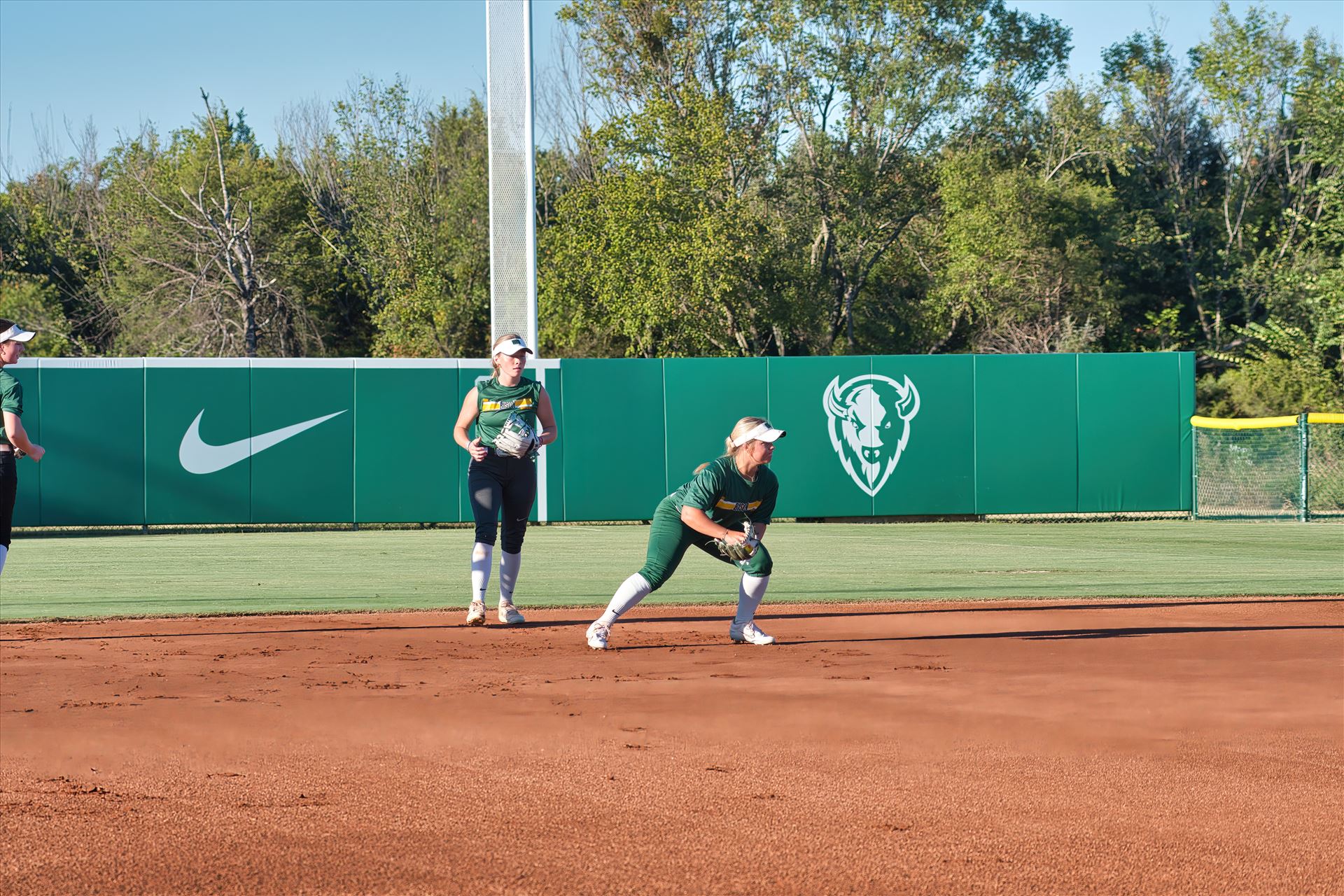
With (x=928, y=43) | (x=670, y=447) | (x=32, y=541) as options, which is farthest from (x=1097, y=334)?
(x=32, y=541)

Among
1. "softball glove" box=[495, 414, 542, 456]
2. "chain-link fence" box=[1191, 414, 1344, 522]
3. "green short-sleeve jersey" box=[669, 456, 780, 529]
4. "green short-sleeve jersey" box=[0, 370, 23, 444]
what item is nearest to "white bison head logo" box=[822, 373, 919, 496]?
"chain-link fence" box=[1191, 414, 1344, 522]

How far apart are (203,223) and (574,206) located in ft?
44.3

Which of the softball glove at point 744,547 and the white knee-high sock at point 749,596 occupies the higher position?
the softball glove at point 744,547

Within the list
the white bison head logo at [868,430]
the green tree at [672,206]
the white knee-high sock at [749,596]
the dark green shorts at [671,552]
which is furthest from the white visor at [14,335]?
the green tree at [672,206]

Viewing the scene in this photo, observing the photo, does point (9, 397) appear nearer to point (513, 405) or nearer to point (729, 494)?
point (513, 405)

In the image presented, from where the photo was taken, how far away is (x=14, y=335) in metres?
7.77

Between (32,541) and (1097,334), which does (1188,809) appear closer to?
(32,541)

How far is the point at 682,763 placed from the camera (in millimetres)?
5039

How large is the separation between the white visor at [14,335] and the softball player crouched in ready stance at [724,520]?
3746 mm

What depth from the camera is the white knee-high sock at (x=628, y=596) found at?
7.51 metres

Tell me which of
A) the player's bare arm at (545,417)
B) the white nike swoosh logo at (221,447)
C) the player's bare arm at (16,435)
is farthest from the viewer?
the white nike swoosh logo at (221,447)

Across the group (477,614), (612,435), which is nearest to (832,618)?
(477,614)

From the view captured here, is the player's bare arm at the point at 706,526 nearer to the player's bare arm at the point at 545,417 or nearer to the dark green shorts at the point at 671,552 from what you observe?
the dark green shorts at the point at 671,552

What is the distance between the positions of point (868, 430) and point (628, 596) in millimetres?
13987
